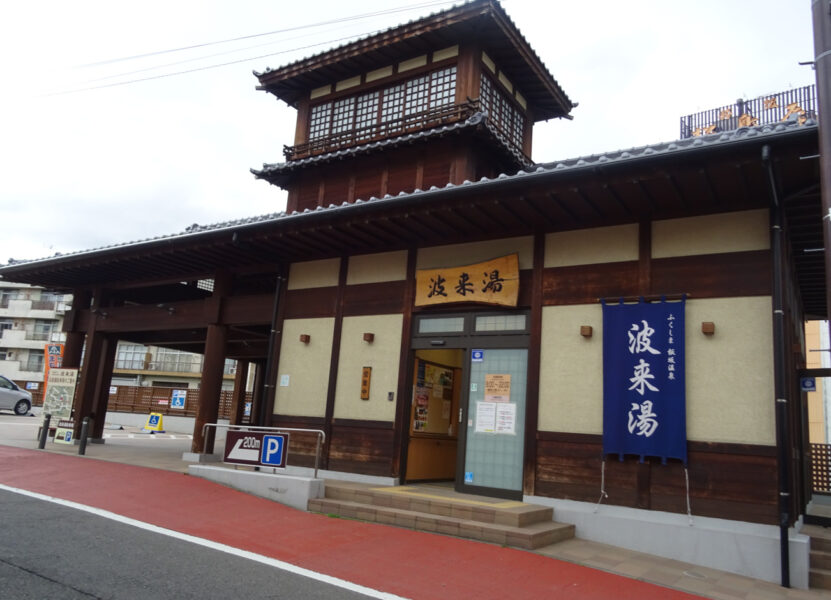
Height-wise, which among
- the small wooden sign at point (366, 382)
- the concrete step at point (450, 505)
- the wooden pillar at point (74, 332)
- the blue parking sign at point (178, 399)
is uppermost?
the wooden pillar at point (74, 332)

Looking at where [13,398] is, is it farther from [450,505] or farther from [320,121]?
[450,505]

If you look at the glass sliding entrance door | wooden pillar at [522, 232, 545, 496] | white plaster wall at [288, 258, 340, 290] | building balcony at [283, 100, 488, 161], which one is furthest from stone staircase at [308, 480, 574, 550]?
building balcony at [283, 100, 488, 161]

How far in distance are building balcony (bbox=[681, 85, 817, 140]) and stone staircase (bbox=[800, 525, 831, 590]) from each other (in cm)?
1364

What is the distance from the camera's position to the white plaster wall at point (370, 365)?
408 inches

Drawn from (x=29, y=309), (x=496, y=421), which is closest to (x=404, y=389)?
(x=496, y=421)

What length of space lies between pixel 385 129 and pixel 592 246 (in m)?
6.37

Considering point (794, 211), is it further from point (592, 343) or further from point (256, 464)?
point (256, 464)

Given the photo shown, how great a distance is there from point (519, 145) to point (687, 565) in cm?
1019

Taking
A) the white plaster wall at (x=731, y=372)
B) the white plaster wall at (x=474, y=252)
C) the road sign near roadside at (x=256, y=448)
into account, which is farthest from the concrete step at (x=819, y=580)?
the road sign near roadside at (x=256, y=448)

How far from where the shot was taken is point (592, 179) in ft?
25.7

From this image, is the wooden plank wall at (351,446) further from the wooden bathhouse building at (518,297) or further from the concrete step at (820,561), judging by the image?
the concrete step at (820,561)

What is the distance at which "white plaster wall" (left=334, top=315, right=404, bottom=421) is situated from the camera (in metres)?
10.4

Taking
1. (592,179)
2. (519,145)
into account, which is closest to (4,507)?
(592,179)

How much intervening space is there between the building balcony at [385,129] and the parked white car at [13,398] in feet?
69.0
